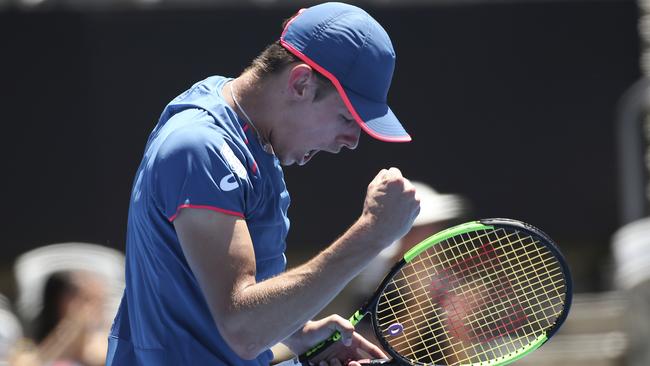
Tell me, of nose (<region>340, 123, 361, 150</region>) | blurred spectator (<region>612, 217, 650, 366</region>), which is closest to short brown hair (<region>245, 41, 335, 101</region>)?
nose (<region>340, 123, 361, 150</region>)

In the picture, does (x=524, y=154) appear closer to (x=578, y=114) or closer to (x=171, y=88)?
(x=578, y=114)

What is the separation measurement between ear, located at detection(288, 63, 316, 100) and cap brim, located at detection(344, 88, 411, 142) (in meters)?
0.08

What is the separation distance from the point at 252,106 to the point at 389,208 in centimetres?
41

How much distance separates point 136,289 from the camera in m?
2.79

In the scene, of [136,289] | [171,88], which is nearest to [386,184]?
[136,289]

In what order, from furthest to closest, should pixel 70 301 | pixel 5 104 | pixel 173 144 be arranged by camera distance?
1. pixel 5 104
2. pixel 70 301
3. pixel 173 144

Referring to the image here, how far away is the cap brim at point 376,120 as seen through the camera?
2752mm

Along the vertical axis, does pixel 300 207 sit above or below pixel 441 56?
below

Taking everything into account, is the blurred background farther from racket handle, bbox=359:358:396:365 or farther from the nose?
the nose

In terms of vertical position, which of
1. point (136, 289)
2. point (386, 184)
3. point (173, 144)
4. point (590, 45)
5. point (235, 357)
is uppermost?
point (173, 144)

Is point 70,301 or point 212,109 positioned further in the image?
point 70,301

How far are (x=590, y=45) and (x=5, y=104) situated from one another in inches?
145

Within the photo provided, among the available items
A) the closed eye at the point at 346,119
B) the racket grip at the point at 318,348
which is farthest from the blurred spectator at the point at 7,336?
the closed eye at the point at 346,119

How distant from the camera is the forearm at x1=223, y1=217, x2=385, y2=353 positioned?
256 cm
